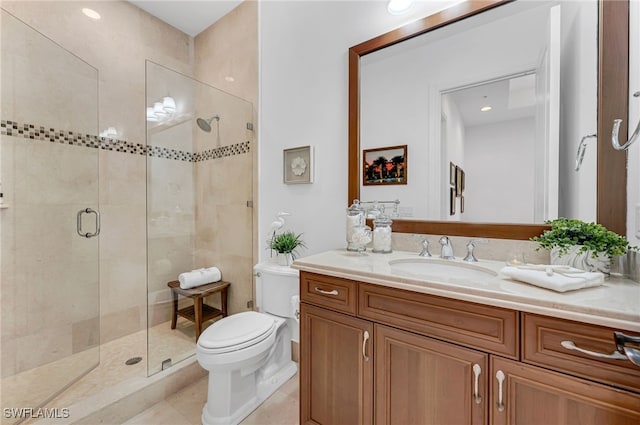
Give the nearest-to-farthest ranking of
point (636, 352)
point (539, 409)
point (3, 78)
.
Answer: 1. point (636, 352)
2. point (539, 409)
3. point (3, 78)

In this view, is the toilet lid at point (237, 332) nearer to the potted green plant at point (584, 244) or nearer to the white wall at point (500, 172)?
the white wall at point (500, 172)

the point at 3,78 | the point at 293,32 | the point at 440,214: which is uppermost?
the point at 293,32

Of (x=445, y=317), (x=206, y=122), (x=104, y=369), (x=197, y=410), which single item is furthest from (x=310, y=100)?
(x=104, y=369)

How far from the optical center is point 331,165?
5.83 ft

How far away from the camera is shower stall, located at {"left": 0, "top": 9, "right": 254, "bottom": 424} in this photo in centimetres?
164

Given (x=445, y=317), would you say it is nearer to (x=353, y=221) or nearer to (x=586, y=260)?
(x=586, y=260)

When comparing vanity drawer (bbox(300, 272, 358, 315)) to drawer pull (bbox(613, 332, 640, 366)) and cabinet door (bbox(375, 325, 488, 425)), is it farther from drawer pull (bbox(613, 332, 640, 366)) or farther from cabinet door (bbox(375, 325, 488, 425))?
drawer pull (bbox(613, 332, 640, 366))

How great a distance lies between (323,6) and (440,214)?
1.57 metres

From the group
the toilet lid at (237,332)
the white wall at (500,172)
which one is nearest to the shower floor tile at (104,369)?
the toilet lid at (237,332)

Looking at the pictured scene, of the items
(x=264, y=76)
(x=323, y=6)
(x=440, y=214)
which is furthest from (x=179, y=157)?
(x=440, y=214)

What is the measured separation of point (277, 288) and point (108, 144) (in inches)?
69.7

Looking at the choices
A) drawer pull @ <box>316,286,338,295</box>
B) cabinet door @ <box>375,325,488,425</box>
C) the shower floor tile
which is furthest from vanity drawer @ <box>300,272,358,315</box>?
the shower floor tile

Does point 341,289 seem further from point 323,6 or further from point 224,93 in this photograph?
point 224,93

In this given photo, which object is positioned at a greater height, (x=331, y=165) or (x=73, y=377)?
(x=331, y=165)
